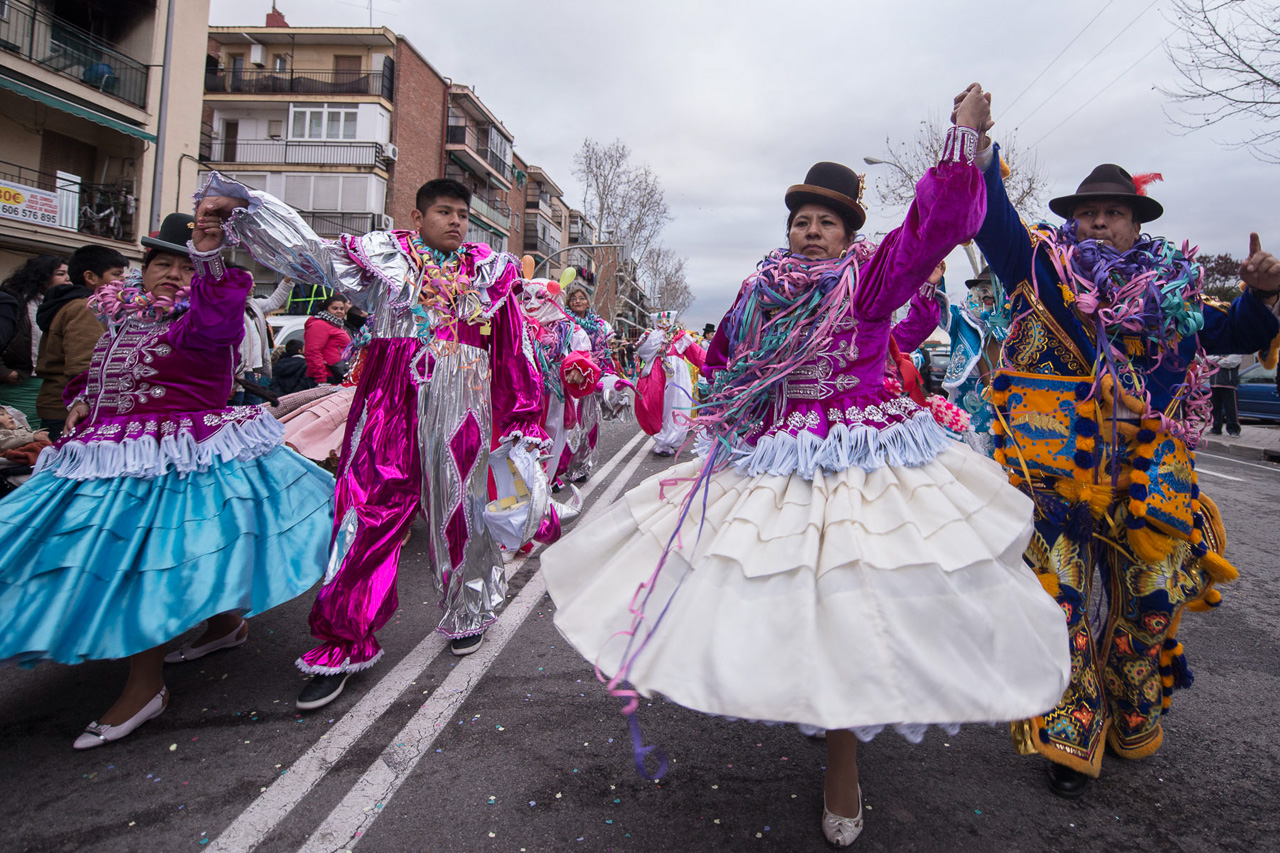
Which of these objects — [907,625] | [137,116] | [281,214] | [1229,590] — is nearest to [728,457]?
[907,625]

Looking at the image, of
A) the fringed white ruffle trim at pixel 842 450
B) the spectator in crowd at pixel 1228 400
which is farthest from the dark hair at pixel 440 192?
the spectator in crowd at pixel 1228 400

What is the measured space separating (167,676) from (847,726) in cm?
313

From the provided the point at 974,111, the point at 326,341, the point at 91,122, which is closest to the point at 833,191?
the point at 974,111

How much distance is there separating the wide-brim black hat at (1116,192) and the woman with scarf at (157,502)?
3492mm

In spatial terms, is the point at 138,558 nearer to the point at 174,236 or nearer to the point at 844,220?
the point at 174,236

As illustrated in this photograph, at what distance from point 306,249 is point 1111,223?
10.9 ft

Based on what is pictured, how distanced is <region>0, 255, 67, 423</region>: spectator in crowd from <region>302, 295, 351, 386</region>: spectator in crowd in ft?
7.22

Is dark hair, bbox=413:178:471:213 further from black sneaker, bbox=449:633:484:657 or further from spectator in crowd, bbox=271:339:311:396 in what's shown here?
spectator in crowd, bbox=271:339:311:396

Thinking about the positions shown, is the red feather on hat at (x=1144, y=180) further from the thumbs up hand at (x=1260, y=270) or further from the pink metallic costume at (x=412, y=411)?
the pink metallic costume at (x=412, y=411)

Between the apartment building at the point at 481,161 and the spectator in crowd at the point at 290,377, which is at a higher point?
the apartment building at the point at 481,161

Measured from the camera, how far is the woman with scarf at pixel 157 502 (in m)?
2.66

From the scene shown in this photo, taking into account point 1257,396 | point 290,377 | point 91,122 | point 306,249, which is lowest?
point 290,377

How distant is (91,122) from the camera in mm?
19422

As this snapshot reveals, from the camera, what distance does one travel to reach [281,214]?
3090mm
